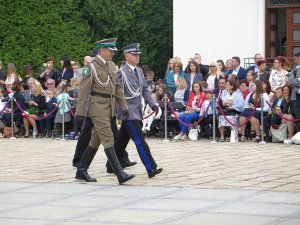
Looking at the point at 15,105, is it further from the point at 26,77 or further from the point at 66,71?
the point at 66,71

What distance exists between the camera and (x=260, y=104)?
844 inches

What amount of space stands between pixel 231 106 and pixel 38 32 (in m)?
10.3

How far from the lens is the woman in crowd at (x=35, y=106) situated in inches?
949

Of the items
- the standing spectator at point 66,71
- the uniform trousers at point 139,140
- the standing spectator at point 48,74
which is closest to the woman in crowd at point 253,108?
the standing spectator at point 66,71

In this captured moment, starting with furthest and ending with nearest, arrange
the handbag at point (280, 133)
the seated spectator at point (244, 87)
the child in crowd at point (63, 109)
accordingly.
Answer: the child in crowd at point (63, 109) → the seated spectator at point (244, 87) → the handbag at point (280, 133)

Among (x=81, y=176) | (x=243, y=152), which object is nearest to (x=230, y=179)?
(x=81, y=176)

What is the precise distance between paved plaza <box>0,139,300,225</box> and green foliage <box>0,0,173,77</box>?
11053 mm

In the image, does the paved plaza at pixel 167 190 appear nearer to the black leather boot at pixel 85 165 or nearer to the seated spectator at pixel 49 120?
the black leather boot at pixel 85 165

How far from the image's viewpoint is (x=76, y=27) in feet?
101

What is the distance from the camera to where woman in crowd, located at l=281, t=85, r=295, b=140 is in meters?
20.9

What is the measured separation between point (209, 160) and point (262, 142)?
3.79 m

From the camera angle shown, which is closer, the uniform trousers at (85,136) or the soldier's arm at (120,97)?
the soldier's arm at (120,97)

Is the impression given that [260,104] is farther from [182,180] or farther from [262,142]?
[182,180]

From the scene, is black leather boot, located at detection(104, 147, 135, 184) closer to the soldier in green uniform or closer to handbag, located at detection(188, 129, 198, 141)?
the soldier in green uniform
